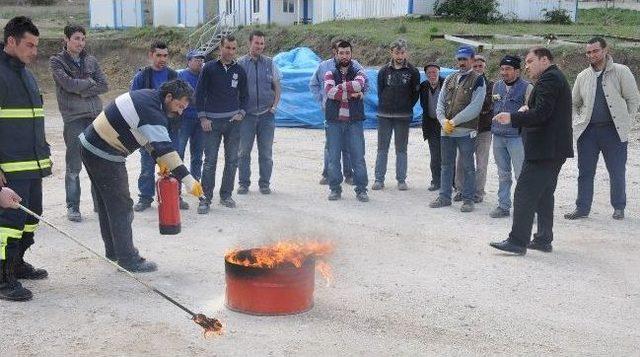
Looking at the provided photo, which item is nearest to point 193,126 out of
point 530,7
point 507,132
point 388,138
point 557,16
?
point 388,138

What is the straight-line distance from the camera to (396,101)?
1073cm

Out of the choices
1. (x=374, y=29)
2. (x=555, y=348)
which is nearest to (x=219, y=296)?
(x=555, y=348)

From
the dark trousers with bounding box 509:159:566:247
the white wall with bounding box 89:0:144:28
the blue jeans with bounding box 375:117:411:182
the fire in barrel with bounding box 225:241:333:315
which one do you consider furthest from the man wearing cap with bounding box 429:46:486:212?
the white wall with bounding box 89:0:144:28

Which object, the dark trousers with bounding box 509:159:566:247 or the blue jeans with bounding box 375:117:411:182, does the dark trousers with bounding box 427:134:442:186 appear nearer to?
the blue jeans with bounding box 375:117:411:182

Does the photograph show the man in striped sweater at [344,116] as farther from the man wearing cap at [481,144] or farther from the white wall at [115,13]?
the white wall at [115,13]

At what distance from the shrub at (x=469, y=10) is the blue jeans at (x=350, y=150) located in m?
25.1

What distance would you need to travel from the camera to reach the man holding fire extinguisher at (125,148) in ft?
20.8

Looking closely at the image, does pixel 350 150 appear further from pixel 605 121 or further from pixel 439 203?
pixel 605 121

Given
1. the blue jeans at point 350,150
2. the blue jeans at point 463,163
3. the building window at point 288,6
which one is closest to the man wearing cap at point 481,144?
the blue jeans at point 463,163

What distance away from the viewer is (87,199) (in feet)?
33.5

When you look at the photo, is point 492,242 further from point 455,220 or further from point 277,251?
point 277,251

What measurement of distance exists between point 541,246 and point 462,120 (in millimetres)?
2142

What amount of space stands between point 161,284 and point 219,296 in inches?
25.7

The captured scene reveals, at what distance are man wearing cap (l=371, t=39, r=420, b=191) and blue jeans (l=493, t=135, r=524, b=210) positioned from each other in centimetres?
162
